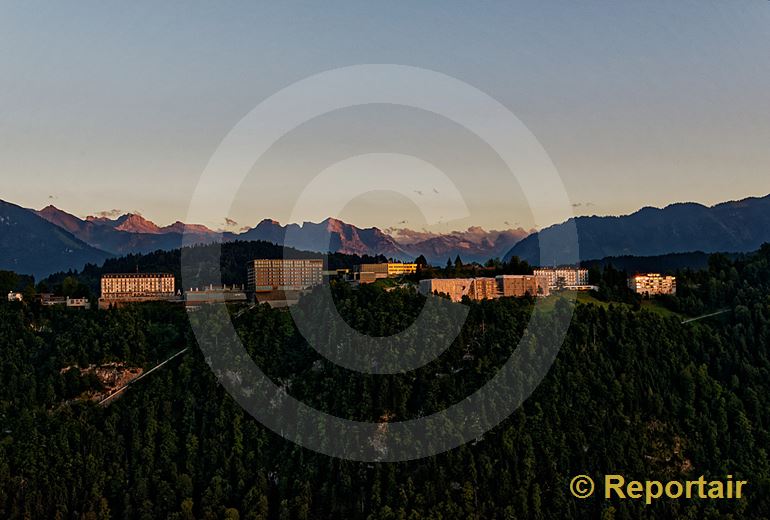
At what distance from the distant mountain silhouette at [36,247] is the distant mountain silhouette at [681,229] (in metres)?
72.8

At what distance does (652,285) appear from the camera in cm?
6956

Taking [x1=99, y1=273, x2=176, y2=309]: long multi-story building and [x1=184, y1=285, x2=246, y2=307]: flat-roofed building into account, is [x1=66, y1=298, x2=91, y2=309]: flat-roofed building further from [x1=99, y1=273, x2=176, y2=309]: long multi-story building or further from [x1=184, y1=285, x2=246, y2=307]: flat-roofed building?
[x1=184, y1=285, x2=246, y2=307]: flat-roofed building

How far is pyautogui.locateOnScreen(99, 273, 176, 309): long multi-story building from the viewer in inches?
2704

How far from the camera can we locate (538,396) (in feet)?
171

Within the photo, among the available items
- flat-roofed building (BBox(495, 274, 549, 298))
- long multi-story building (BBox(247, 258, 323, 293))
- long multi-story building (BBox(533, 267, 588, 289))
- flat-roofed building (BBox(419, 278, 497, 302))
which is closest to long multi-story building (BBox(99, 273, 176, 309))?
long multi-story building (BBox(247, 258, 323, 293))

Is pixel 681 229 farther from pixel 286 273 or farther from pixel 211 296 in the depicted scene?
pixel 211 296

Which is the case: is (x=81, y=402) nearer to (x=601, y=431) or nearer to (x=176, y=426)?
(x=176, y=426)

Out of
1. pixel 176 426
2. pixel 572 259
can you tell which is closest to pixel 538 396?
pixel 176 426

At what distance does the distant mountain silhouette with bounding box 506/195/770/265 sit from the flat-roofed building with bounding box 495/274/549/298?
257 ft

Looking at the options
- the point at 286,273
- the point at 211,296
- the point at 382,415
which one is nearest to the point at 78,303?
the point at 211,296

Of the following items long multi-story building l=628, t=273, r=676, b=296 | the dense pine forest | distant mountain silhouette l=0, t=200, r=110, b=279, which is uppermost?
distant mountain silhouette l=0, t=200, r=110, b=279

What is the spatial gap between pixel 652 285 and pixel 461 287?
1534 cm

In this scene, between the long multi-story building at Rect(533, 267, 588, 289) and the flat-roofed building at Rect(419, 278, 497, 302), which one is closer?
the flat-roofed building at Rect(419, 278, 497, 302)

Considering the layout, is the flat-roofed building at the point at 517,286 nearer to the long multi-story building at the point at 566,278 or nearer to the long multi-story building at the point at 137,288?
the long multi-story building at the point at 566,278
